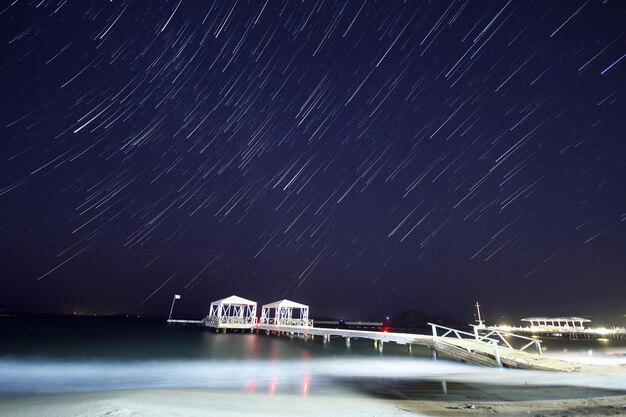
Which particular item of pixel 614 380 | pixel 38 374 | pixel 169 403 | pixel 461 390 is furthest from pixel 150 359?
pixel 614 380

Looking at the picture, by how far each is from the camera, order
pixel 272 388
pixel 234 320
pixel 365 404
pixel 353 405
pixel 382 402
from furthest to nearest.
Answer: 1. pixel 234 320
2. pixel 272 388
3. pixel 382 402
4. pixel 365 404
5. pixel 353 405

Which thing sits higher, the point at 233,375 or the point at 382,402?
the point at 233,375

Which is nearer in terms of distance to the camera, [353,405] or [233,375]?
[353,405]

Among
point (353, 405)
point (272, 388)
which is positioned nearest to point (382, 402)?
point (353, 405)

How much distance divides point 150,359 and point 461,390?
→ 1907 centimetres

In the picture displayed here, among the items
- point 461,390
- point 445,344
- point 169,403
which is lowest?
point 169,403

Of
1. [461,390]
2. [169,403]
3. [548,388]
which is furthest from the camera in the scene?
[461,390]

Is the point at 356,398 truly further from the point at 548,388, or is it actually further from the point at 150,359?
the point at 150,359

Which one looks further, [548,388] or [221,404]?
[548,388]

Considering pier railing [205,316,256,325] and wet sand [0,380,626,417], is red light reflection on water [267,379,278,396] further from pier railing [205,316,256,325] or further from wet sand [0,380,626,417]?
pier railing [205,316,256,325]

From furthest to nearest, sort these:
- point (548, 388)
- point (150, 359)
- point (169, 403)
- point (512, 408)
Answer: point (150, 359) < point (548, 388) < point (169, 403) < point (512, 408)

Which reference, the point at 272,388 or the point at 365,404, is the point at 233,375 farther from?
the point at 365,404

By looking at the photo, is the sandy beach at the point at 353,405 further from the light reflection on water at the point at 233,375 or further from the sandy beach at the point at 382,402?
the light reflection on water at the point at 233,375

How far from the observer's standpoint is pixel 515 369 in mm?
13219
